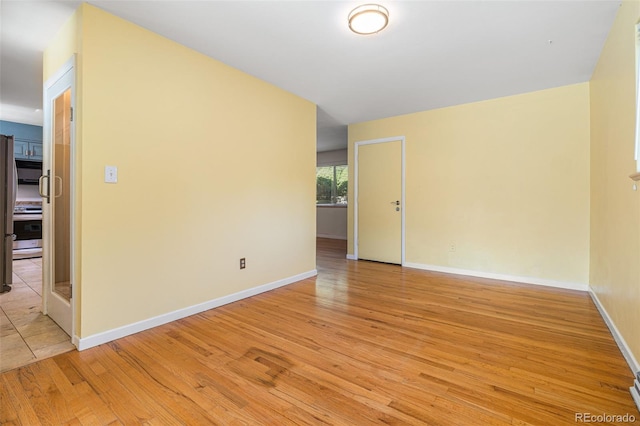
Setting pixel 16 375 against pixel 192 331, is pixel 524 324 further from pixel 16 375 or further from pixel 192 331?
pixel 16 375

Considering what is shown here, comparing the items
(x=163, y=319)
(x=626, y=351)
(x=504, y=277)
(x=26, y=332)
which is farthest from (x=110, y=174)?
(x=504, y=277)

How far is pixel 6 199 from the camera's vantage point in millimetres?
3150

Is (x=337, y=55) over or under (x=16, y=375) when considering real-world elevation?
over

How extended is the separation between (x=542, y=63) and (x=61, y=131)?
4377mm

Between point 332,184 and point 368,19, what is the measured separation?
235 inches

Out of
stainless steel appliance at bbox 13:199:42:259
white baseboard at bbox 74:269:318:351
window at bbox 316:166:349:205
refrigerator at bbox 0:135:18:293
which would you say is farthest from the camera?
window at bbox 316:166:349:205

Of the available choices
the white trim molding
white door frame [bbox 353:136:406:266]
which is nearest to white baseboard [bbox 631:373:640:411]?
the white trim molding

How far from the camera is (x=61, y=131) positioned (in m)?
2.35

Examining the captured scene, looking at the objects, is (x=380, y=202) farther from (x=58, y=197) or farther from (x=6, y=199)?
(x=6, y=199)

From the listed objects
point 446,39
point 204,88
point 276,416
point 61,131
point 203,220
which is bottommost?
point 276,416

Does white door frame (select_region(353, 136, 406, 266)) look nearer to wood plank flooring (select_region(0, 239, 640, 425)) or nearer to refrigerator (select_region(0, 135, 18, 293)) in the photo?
wood plank flooring (select_region(0, 239, 640, 425))

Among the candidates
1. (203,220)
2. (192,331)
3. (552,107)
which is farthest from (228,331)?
(552,107)

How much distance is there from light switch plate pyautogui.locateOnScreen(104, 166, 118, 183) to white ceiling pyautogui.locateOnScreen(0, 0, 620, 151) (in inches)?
44.1

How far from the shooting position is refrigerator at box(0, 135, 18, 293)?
10.3 ft
